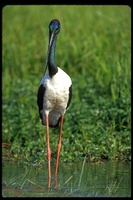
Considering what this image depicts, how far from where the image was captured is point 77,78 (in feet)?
31.7

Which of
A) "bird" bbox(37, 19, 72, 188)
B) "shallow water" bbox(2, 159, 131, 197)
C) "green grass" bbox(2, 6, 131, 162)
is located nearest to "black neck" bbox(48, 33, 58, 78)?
"bird" bbox(37, 19, 72, 188)

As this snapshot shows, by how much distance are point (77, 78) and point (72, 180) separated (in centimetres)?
372

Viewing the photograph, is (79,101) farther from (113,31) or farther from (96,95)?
(113,31)

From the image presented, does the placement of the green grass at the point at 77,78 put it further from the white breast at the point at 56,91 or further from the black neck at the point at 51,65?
the black neck at the point at 51,65

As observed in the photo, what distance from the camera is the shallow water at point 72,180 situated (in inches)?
218

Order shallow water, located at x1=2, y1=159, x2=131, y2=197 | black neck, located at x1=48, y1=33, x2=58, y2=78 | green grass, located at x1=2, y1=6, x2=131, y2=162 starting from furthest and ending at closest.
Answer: green grass, located at x1=2, y1=6, x2=131, y2=162 → black neck, located at x1=48, y1=33, x2=58, y2=78 → shallow water, located at x1=2, y1=159, x2=131, y2=197

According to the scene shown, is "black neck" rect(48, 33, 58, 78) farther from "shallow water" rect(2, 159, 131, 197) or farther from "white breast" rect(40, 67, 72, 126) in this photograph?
"shallow water" rect(2, 159, 131, 197)

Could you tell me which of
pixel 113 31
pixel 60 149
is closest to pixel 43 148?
pixel 60 149

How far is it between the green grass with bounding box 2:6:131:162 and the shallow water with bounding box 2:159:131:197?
25 centimetres

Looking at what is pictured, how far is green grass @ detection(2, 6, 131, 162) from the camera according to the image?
7.23 meters

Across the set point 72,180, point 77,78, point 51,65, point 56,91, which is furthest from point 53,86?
point 77,78

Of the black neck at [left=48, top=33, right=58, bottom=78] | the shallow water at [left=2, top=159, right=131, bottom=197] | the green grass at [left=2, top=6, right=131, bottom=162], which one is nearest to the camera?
the shallow water at [left=2, top=159, right=131, bottom=197]

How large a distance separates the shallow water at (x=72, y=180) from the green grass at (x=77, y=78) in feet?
0.83

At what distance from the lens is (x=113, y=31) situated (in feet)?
34.3
